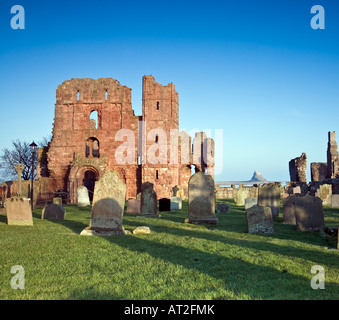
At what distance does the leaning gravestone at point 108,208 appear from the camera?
928 centimetres

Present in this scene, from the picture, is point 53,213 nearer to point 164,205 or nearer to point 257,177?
point 164,205

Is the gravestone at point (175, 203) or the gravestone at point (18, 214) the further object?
the gravestone at point (175, 203)

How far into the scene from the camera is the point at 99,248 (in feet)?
24.0

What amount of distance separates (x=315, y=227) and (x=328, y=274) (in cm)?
524

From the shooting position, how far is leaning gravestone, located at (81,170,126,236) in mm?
9279

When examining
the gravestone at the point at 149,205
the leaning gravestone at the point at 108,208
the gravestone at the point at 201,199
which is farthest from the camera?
the gravestone at the point at 149,205

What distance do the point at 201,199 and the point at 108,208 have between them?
4013 millimetres

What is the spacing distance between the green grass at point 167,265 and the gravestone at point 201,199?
2.55 m

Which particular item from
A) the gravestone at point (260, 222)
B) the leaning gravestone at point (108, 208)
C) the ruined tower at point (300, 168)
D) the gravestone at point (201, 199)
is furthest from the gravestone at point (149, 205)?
the ruined tower at point (300, 168)

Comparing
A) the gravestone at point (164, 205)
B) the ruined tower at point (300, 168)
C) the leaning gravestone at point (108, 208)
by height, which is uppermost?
the ruined tower at point (300, 168)

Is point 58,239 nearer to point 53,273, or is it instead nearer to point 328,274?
point 53,273

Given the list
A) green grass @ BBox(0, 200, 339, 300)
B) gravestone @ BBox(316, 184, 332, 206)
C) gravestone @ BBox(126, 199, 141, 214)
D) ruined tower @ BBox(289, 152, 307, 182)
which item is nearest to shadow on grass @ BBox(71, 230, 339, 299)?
green grass @ BBox(0, 200, 339, 300)

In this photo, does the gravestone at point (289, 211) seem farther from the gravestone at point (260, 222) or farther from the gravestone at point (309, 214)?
the gravestone at point (260, 222)
